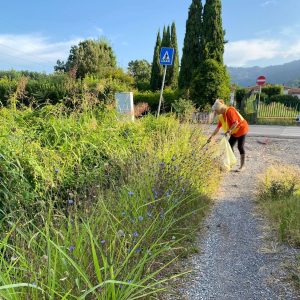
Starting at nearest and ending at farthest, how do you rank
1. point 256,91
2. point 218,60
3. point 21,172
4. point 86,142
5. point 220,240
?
point 21,172
point 220,240
point 86,142
point 218,60
point 256,91

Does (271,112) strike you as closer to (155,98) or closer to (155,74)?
(155,98)

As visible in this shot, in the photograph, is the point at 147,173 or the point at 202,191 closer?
the point at 147,173

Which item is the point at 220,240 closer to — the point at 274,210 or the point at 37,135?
the point at 274,210

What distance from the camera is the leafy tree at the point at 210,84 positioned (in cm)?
2067

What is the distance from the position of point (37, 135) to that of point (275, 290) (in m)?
3.58

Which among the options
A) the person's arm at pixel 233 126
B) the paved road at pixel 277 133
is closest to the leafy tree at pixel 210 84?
the paved road at pixel 277 133

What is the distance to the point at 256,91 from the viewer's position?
89.8 ft

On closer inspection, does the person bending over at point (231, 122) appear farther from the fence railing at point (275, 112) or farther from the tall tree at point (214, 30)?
the tall tree at point (214, 30)

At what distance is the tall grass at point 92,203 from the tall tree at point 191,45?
20.2 m

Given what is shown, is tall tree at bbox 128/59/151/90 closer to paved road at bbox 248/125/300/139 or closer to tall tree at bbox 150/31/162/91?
tall tree at bbox 150/31/162/91

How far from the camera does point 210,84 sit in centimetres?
2066

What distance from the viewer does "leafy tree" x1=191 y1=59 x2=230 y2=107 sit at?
2067cm

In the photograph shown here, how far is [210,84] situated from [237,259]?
1843 cm

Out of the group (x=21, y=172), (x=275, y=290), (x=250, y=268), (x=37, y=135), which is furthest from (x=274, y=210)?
(x=37, y=135)
